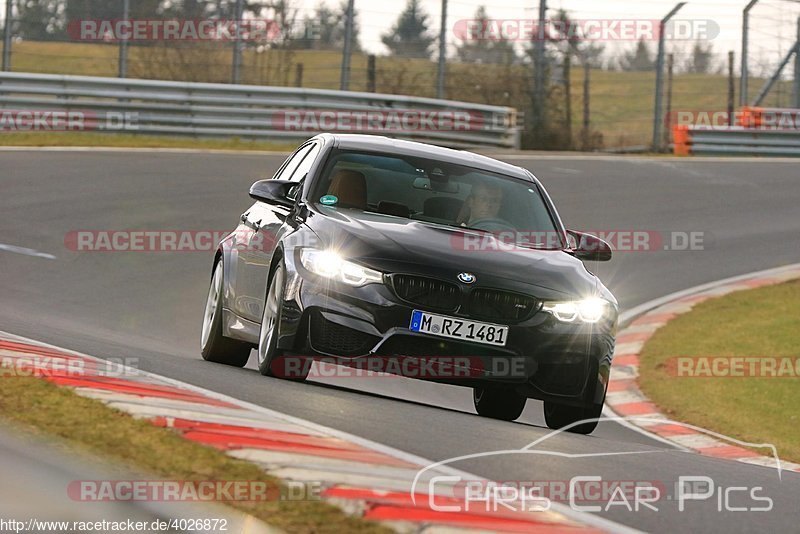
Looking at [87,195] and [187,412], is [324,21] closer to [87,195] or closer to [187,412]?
[87,195]

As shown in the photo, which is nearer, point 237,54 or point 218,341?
point 218,341

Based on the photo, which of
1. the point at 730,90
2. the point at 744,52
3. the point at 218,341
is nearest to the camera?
the point at 218,341

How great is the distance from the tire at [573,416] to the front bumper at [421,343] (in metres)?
0.20

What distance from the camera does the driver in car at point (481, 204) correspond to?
817cm

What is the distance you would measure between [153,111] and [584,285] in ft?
58.4

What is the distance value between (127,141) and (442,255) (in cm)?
1671

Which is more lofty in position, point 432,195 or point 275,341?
point 432,195

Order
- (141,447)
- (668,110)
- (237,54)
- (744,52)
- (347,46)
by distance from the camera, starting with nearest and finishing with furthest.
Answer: (141,447)
(237,54)
(347,46)
(744,52)
(668,110)

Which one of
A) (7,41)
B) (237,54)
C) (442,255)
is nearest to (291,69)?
(237,54)

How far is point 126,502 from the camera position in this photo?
383 centimetres

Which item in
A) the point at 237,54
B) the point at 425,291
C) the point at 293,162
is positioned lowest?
the point at 425,291

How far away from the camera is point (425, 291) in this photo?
23.1 ft

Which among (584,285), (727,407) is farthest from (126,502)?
(727,407)

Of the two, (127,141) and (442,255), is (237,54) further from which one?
(442,255)
